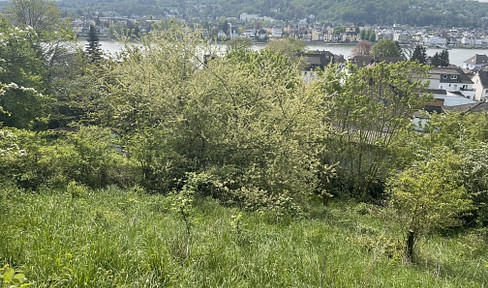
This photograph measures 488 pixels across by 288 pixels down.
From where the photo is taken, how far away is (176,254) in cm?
370

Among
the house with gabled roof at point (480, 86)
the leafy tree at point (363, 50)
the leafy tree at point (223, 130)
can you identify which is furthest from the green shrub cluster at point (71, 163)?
the leafy tree at point (363, 50)

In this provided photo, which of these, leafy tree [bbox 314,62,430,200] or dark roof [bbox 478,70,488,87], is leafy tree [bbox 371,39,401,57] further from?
leafy tree [bbox 314,62,430,200]

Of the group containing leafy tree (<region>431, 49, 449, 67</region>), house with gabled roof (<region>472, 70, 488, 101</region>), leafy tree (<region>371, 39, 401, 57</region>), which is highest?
leafy tree (<region>371, 39, 401, 57</region>)

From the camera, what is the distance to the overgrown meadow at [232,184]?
11.7 ft

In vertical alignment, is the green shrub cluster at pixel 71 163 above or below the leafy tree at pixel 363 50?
below

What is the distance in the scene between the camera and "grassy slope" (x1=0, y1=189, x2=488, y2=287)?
10.1 ft

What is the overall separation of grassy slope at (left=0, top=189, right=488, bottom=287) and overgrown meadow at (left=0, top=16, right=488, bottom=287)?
0.08 feet

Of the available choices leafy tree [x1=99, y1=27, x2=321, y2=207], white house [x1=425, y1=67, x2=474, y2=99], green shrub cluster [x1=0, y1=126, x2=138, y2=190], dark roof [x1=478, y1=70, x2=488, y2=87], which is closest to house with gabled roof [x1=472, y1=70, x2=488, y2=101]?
dark roof [x1=478, y1=70, x2=488, y2=87]

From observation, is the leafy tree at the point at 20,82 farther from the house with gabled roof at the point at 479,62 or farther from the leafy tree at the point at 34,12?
the house with gabled roof at the point at 479,62

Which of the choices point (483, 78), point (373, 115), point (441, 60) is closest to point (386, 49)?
point (441, 60)

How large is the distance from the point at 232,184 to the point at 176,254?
190 inches

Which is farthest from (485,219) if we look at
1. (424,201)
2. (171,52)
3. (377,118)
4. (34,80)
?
(34,80)

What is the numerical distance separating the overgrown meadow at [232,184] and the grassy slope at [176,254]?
0.02 meters

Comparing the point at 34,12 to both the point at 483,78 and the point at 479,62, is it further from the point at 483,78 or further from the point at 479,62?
the point at 479,62
